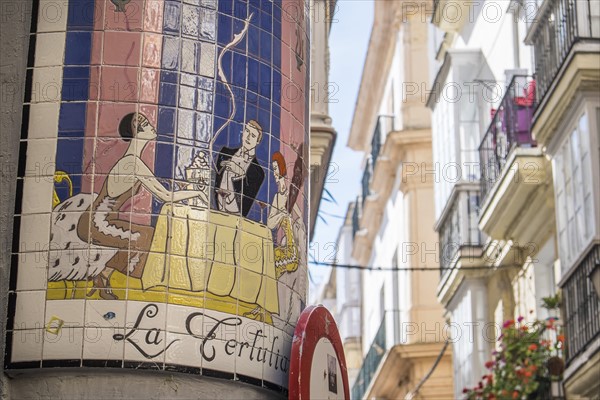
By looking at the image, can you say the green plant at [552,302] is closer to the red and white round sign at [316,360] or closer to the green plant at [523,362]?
the green plant at [523,362]

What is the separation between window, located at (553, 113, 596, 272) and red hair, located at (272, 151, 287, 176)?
7.64 metres

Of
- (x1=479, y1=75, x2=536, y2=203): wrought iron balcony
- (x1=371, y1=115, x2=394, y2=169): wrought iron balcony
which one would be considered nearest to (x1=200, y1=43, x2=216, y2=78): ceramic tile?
(x1=479, y1=75, x2=536, y2=203): wrought iron balcony

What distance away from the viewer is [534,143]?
17.4 meters

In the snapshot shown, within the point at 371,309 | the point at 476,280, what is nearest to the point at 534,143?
the point at 476,280

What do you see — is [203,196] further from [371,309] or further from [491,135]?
[371,309]

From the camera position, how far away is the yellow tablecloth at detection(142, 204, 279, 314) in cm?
652

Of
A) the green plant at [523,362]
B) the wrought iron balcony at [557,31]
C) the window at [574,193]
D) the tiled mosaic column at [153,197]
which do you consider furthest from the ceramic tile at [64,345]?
the green plant at [523,362]

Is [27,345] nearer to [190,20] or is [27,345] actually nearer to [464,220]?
[190,20]

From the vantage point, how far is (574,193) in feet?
49.4

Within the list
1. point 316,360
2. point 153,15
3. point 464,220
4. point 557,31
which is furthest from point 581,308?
point 153,15

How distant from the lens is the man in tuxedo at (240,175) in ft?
22.3

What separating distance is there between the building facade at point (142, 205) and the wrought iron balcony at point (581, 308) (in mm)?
7308

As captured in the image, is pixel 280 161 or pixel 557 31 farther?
pixel 557 31

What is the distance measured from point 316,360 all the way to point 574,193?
870 centimetres
